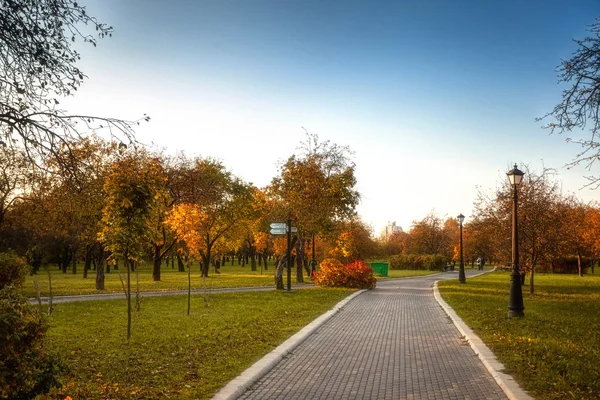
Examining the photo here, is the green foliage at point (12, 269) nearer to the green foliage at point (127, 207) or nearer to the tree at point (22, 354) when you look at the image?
the green foliage at point (127, 207)

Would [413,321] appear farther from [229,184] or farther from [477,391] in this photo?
[229,184]

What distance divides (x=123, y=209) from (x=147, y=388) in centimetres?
476

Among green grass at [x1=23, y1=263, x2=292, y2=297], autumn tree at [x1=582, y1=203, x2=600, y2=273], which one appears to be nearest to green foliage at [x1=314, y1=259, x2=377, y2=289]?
green grass at [x1=23, y1=263, x2=292, y2=297]

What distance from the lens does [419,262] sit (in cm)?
6150

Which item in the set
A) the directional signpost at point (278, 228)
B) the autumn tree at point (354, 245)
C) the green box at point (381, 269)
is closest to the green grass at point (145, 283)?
the green box at point (381, 269)

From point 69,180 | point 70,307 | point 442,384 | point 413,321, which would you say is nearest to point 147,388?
point 69,180

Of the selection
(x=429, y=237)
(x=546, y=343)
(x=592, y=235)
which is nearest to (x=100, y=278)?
(x=546, y=343)

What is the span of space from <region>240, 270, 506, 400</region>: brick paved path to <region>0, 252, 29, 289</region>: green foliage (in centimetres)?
1100

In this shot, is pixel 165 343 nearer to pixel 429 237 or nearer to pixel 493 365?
pixel 493 365

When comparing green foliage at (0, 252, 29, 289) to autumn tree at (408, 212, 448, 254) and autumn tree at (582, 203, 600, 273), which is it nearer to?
autumn tree at (582, 203, 600, 273)

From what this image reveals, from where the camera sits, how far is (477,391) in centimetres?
655

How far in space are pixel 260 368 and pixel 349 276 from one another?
19.5 metres

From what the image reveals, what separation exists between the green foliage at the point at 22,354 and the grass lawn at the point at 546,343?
5855 mm

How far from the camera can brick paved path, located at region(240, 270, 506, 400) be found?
6508mm
